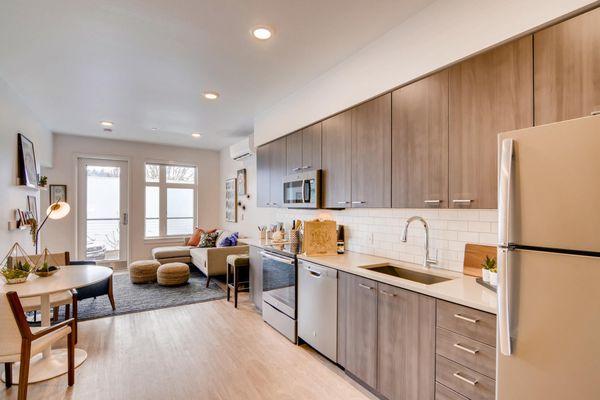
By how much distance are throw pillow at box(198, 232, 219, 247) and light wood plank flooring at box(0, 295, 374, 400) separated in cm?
249

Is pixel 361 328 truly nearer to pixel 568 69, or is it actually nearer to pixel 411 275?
pixel 411 275

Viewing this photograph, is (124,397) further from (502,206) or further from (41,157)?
(41,157)

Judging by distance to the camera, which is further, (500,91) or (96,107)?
(96,107)

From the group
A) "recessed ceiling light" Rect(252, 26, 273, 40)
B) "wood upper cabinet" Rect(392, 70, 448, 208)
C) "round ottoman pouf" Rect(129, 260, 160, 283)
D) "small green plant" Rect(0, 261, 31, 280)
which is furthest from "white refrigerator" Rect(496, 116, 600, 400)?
"round ottoman pouf" Rect(129, 260, 160, 283)

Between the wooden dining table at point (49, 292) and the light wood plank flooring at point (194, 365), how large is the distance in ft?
0.30

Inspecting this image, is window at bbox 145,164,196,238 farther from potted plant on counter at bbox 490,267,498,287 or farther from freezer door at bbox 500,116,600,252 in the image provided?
freezer door at bbox 500,116,600,252

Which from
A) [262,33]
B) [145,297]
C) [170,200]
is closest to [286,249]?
[262,33]

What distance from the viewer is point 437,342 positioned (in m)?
1.70

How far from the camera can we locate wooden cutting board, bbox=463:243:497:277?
2.00 m

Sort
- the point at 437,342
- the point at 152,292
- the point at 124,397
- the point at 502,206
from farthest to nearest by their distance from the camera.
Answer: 1. the point at 152,292
2. the point at 124,397
3. the point at 437,342
4. the point at 502,206

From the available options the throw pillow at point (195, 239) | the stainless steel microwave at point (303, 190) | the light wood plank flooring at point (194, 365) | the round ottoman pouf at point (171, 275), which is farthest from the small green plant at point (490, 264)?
the throw pillow at point (195, 239)

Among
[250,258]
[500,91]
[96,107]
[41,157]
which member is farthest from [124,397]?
[41,157]

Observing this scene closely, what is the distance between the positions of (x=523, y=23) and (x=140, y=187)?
692cm

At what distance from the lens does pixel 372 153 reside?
2.50 m
